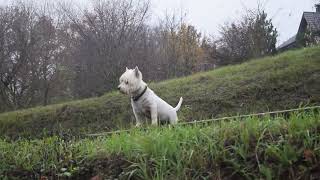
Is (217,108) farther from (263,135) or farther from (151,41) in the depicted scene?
(151,41)

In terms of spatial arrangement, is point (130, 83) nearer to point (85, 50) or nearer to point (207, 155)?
point (207, 155)

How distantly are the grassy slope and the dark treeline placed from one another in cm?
726

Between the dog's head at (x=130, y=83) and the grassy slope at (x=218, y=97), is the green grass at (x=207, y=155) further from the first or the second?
the grassy slope at (x=218, y=97)

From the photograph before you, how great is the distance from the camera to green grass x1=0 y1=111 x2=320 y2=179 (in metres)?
2.98

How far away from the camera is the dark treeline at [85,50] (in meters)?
24.5

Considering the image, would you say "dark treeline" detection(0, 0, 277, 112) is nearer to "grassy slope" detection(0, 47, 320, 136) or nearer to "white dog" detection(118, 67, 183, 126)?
"grassy slope" detection(0, 47, 320, 136)

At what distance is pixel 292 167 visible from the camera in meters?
2.95

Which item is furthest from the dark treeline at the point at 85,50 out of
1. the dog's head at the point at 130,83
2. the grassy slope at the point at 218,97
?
the dog's head at the point at 130,83

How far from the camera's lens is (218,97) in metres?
13.1

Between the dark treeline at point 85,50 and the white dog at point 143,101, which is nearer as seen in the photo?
the white dog at point 143,101

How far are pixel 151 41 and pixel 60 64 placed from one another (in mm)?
6004

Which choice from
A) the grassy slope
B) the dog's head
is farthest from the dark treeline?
the dog's head

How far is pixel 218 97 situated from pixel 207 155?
989cm

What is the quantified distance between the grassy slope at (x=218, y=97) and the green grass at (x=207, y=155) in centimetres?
588
